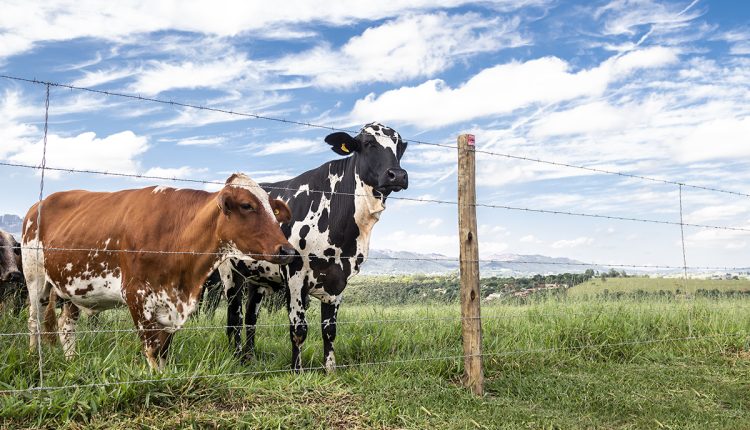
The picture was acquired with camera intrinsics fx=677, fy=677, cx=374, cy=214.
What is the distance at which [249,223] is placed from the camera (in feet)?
18.6

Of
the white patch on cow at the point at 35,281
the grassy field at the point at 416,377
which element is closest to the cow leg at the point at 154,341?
the grassy field at the point at 416,377

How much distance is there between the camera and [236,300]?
7.39 metres

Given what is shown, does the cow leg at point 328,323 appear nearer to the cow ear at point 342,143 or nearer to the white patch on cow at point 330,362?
the white patch on cow at point 330,362

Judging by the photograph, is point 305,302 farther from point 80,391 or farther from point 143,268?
point 80,391

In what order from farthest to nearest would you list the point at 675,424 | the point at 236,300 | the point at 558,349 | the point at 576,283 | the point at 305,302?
the point at 576,283, the point at 558,349, the point at 236,300, the point at 305,302, the point at 675,424

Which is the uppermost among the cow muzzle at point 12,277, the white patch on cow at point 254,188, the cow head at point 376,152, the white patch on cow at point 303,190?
the cow head at point 376,152

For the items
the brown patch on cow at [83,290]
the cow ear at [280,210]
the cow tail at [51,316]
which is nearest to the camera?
the cow ear at [280,210]

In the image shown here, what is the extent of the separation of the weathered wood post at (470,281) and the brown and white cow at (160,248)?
5.88 ft

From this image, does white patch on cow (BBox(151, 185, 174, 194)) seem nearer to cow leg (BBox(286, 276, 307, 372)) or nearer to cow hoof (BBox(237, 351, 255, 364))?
cow leg (BBox(286, 276, 307, 372))

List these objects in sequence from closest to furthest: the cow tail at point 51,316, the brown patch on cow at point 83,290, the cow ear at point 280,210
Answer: the cow ear at point 280,210, the brown patch on cow at point 83,290, the cow tail at point 51,316

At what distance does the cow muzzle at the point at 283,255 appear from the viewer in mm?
5453

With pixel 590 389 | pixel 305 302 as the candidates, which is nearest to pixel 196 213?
pixel 305 302

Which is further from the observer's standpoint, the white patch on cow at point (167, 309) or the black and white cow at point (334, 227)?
the black and white cow at point (334, 227)

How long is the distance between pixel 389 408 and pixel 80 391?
8.10 ft
